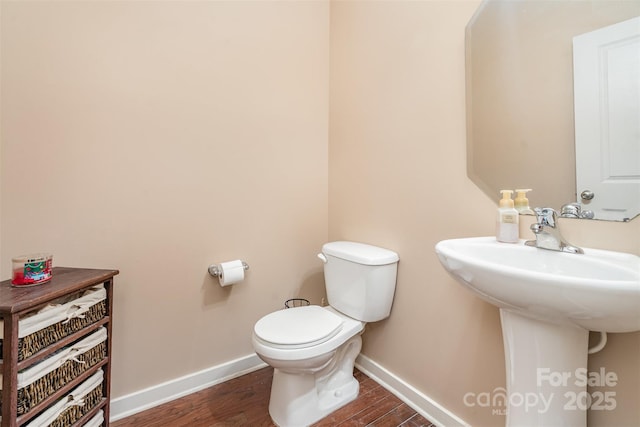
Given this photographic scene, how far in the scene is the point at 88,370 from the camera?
0.99 meters

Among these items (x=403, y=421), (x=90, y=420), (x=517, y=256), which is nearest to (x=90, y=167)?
(x=90, y=420)

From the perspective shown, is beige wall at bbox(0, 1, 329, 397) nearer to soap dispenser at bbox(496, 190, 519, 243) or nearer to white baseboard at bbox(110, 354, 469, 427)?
white baseboard at bbox(110, 354, 469, 427)

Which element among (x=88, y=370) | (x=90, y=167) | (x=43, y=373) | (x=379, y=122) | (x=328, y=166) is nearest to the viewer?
(x=43, y=373)

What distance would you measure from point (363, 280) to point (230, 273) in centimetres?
68

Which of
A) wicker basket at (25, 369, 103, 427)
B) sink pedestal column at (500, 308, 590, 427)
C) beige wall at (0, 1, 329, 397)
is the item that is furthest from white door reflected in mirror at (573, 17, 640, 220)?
wicker basket at (25, 369, 103, 427)

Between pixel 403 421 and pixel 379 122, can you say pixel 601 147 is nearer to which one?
pixel 379 122

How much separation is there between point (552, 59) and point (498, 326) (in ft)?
3.11

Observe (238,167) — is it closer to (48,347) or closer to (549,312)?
(48,347)

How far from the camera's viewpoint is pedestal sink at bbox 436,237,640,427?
567mm

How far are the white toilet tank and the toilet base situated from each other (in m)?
0.21

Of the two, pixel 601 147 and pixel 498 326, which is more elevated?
pixel 601 147

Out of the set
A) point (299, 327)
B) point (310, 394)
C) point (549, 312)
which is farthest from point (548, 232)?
point (310, 394)

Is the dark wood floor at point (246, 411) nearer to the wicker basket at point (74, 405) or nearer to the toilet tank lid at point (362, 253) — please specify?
the wicker basket at point (74, 405)

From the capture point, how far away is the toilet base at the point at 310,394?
1211 millimetres
